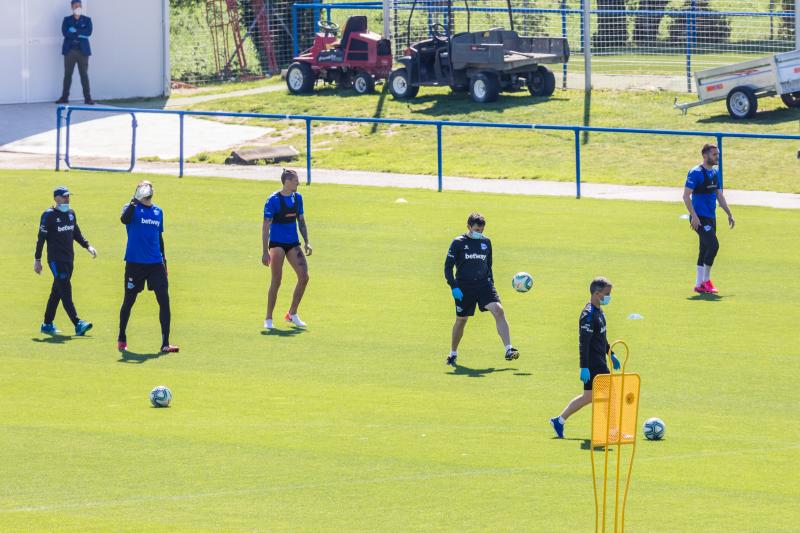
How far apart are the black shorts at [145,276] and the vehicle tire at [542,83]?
23410 mm

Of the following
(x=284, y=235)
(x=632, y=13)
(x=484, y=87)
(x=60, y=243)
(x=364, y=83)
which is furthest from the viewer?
(x=364, y=83)

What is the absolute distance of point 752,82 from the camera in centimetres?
3562

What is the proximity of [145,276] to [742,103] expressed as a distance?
21.6 m

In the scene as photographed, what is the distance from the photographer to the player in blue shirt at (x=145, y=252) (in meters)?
17.5

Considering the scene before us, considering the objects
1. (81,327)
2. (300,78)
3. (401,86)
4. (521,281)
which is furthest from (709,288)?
(300,78)

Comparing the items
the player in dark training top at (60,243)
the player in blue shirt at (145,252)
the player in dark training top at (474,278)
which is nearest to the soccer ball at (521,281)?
the player in dark training top at (474,278)

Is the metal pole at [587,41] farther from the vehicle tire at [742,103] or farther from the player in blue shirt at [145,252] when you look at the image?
the player in blue shirt at [145,252]

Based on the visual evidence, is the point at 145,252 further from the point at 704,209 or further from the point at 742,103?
the point at 742,103

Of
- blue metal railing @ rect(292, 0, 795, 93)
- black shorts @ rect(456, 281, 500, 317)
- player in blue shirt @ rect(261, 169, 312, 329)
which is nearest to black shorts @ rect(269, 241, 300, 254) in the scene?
player in blue shirt @ rect(261, 169, 312, 329)

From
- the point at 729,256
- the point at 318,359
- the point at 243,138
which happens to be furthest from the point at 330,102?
the point at 318,359

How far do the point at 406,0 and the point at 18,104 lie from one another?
1176 cm

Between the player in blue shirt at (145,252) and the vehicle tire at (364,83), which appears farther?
the vehicle tire at (364,83)

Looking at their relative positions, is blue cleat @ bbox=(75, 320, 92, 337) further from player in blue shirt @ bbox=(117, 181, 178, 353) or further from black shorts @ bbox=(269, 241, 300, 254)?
black shorts @ bbox=(269, 241, 300, 254)

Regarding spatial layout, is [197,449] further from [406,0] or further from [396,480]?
[406,0]
